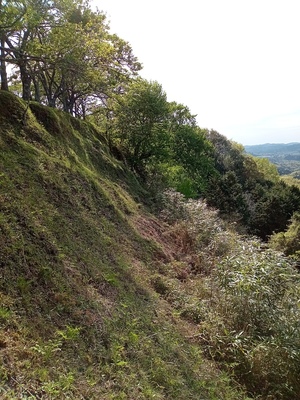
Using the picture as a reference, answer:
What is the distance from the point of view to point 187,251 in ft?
34.7

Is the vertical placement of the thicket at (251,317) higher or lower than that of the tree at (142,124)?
lower

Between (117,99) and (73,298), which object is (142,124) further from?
→ (73,298)

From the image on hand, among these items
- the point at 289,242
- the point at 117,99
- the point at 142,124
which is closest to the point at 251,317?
the point at 289,242

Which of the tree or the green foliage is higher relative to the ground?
the tree

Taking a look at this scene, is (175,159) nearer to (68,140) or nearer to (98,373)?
(68,140)

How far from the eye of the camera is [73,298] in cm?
462

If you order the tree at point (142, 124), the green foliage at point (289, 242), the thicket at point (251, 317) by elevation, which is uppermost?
the tree at point (142, 124)

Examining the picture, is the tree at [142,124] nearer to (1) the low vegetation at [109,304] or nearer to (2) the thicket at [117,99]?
(2) the thicket at [117,99]

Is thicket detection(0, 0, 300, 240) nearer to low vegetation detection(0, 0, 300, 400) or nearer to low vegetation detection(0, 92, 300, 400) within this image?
low vegetation detection(0, 0, 300, 400)

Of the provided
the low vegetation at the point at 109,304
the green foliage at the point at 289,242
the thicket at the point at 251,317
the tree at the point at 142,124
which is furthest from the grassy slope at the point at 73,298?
the green foliage at the point at 289,242

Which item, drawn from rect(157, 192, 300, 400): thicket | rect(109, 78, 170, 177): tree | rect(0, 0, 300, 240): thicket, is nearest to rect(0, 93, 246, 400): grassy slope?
rect(157, 192, 300, 400): thicket

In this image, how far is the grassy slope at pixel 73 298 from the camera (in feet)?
11.1

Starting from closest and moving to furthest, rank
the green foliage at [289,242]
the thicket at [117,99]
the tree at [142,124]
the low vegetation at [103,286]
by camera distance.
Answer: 1. the low vegetation at [103,286]
2. the thicket at [117,99]
3. the green foliage at [289,242]
4. the tree at [142,124]

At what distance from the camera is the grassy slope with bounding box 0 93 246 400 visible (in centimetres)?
339
